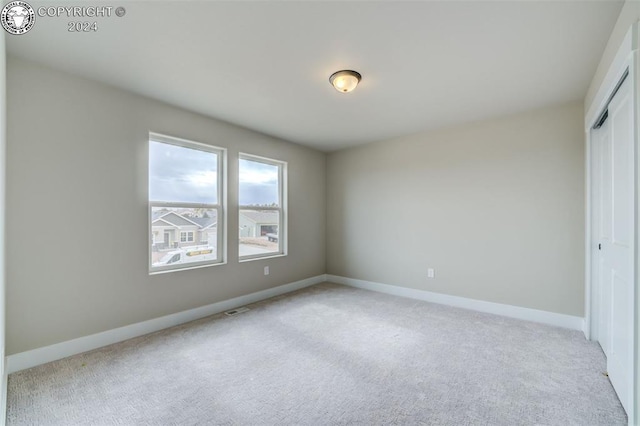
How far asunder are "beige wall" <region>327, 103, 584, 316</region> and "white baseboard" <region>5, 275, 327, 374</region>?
2.22 m

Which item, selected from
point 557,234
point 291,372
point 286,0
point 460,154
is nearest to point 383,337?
point 291,372

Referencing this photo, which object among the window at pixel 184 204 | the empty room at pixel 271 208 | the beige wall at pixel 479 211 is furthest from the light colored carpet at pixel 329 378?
the window at pixel 184 204

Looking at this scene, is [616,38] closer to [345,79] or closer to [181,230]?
[345,79]

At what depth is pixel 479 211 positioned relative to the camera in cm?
380

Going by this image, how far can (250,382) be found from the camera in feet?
7.10

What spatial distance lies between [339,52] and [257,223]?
9.15ft

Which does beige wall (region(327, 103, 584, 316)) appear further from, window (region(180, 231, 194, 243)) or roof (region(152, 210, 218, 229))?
window (region(180, 231, 194, 243))

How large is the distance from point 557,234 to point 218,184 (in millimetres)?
4153

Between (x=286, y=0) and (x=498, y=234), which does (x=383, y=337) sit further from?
(x=286, y=0)

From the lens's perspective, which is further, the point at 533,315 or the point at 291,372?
the point at 533,315

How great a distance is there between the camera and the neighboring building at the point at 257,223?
417 cm
